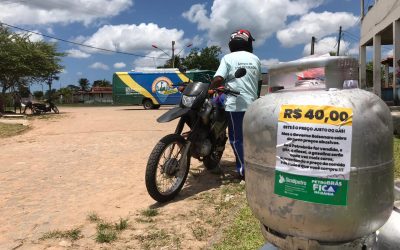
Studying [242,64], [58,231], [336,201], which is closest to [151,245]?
[58,231]

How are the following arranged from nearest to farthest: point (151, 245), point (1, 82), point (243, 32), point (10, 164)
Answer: point (151, 245), point (243, 32), point (10, 164), point (1, 82)

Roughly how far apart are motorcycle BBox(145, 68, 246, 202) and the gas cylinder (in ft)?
6.61

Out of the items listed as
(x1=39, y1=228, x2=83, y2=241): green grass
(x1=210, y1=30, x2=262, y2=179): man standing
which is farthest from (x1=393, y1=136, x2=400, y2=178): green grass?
(x1=39, y1=228, x2=83, y2=241): green grass

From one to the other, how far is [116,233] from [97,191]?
4.77 feet

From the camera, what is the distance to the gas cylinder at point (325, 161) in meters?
1.54

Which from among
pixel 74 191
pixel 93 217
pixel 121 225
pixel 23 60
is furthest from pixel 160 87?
pixel 121 225

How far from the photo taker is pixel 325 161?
1.57 metres

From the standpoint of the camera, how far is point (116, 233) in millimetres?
3285

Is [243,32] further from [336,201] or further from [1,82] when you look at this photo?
[1,82]

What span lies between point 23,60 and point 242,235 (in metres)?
22.7

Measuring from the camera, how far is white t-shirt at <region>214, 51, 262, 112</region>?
14.8 feet

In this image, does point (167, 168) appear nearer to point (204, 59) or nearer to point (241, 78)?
point (241, 78)

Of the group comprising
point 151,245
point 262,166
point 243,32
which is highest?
point 243,32

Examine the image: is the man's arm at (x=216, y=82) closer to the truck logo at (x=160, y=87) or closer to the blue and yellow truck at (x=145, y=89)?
the blue and yellow truck at (x=145, y=89)
